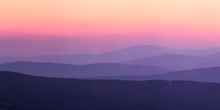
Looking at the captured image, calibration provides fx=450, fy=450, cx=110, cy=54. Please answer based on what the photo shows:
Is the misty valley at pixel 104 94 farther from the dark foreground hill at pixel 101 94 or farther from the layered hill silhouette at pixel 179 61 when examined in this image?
the layered hill silhouette at pixel 179 61

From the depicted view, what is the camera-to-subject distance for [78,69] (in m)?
102

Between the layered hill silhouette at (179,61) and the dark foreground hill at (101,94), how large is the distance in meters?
68.9

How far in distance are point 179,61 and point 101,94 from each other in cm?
8633

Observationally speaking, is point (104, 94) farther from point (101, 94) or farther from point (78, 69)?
point (78, 69)

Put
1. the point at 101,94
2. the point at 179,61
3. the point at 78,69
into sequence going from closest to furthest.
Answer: the point at 101,94 → the point at 78,69 → the point at 179,61

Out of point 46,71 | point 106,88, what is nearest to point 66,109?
point 106,88

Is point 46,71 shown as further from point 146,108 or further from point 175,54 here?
point 146,108

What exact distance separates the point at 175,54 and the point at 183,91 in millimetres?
88766

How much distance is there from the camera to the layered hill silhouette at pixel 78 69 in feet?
308

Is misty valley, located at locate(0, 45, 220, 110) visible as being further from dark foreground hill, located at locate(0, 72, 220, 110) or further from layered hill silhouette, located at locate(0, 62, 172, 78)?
layered hill silhouette, located at locate(0, 62, 172, 78)

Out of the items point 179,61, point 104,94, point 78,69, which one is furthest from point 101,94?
point 179,61

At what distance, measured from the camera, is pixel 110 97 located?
35.6 m

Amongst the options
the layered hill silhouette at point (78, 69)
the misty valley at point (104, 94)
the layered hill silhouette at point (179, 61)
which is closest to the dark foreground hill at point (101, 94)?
the misty valley at point (104, 94)

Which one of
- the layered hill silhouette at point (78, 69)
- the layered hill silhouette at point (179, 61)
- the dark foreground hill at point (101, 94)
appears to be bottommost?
the dark foreground hill at point (101, 94)
